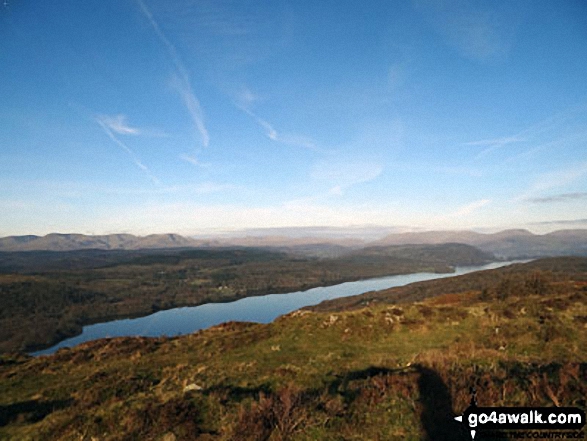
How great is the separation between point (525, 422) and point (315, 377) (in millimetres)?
7421

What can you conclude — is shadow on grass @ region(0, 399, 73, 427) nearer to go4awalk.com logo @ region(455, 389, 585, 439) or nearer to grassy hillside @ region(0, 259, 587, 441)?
grassy hillside @ region(0, 259, 587, 441)

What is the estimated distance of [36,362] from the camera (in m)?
21.9

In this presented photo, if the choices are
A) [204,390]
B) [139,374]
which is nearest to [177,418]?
[204,390]

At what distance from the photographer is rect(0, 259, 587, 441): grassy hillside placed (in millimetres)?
8359

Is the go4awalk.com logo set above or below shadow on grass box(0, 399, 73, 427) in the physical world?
above

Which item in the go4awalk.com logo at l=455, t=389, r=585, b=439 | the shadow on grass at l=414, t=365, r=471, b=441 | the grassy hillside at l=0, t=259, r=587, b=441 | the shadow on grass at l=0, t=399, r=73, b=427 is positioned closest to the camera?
the go4awalk.com logo at l=455, t=389, r=585, b=439

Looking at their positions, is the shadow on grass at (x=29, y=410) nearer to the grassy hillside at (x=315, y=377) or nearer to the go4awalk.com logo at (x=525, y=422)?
the grassy hillside at (x=315, y=377)

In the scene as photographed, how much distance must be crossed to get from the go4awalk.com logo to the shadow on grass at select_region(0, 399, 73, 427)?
14.8 metres

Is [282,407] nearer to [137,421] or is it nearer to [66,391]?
[137,421]

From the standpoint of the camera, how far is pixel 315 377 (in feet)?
42.6

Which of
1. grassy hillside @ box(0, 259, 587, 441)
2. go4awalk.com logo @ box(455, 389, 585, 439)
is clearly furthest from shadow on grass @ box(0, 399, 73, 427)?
go4awalk.com logo @ box(455, 389, 585, 439)

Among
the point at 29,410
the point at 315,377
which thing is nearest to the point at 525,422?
the point at 315,377

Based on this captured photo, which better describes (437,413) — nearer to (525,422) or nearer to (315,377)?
(525,422)

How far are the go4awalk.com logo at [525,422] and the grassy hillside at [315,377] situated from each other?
1.43ft
